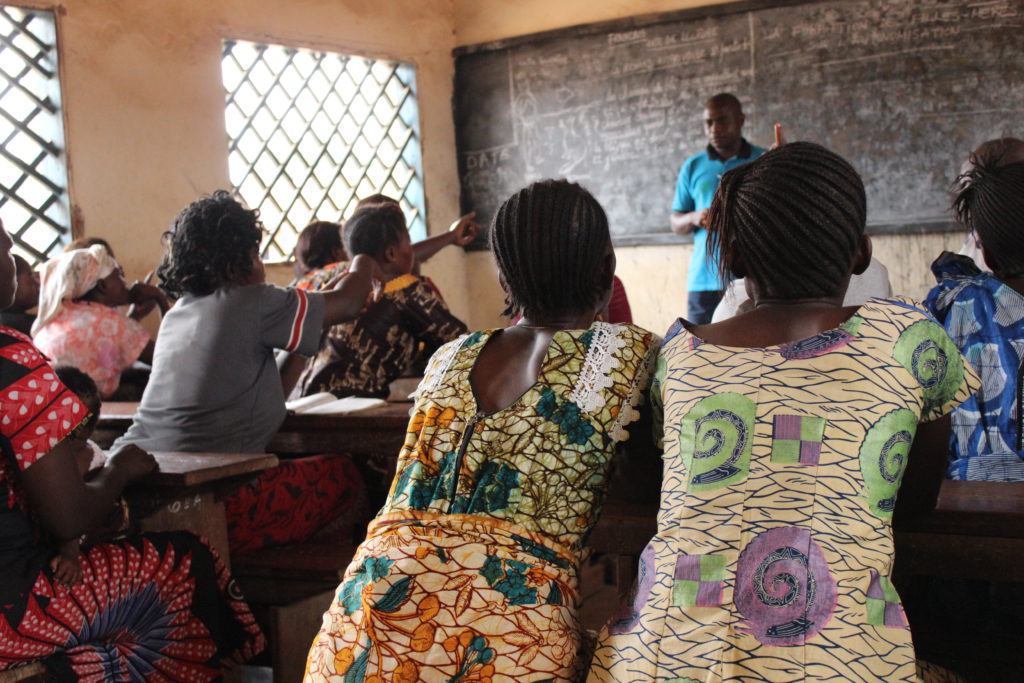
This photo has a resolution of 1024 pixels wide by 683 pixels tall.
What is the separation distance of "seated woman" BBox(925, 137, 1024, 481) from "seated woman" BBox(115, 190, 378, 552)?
1.40 m

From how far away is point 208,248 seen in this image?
2.31 m

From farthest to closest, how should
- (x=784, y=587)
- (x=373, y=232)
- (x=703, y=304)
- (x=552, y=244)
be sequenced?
(x=703, y=304) → (x=373, y=232) → (x=552, y=244) → (x=784, y=587)

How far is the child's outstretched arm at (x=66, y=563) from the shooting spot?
162cm

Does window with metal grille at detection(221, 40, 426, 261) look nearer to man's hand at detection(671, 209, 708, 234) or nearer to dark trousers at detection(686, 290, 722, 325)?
man's hand at detection(671, 209, 708, 234)

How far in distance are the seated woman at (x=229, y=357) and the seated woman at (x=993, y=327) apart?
4.59 feet

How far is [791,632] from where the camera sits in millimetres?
978

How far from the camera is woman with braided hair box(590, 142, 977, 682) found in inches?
38.9

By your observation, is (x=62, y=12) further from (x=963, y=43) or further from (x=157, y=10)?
(x=963, y=43)

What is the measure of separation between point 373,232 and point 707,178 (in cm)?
201

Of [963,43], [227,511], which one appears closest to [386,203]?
[227,511]

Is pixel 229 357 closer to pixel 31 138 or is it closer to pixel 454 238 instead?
pixel 454 238

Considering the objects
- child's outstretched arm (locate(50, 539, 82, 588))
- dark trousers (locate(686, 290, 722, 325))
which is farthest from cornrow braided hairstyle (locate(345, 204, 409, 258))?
dark trousers (locate(686, 290, 722, 325))

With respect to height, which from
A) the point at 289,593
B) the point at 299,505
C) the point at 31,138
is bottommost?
the point at 289,593

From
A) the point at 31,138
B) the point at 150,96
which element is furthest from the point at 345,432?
the point at 150,96
